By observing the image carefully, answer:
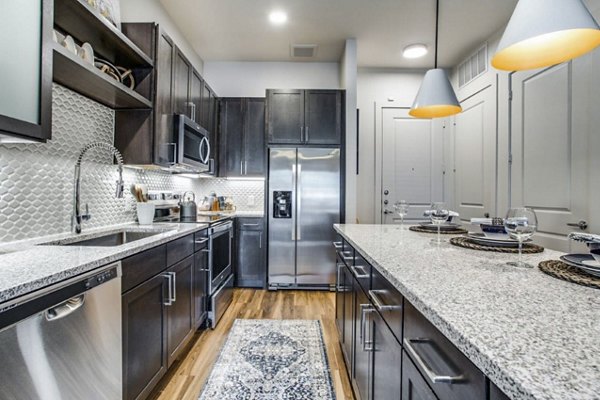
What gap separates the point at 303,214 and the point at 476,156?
87.5 inches

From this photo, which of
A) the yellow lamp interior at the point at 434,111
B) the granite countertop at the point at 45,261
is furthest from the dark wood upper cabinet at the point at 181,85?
the yellow lamp interior at the point at 434,111

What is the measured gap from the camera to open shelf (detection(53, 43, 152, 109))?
1424 millimetres

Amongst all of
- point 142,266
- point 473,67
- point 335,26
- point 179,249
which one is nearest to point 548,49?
point 142,266

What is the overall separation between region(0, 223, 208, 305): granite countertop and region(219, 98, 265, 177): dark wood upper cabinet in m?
2.15

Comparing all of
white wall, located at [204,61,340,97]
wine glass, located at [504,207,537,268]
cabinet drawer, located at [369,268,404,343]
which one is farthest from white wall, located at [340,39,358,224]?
wine glass, located at [504,207,537,268]

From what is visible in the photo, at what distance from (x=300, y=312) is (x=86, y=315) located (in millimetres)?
2076

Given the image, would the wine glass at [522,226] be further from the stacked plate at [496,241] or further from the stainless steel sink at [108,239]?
the stainless steel sink at [108,239]

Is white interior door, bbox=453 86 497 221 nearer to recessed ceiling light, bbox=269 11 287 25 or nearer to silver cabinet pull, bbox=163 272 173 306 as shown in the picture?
recessed ceiling light, bbox=269 11 287 25

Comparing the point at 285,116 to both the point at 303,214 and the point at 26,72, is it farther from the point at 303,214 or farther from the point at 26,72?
the point at 26,72

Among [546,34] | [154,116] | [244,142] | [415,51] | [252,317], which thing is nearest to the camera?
[546,34]

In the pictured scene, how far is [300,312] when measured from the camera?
9.46 ft

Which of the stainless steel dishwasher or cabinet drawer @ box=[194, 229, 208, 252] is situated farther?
cabinet drawer @ box=[194, 229, 208, 252]

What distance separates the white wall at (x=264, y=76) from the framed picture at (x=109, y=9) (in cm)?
204

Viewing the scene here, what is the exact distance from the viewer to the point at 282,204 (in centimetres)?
350
